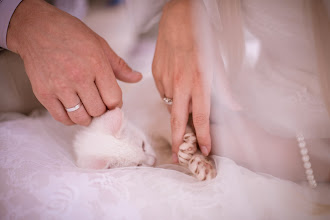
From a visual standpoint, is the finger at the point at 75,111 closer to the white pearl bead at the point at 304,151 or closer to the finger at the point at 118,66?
the finger at the point at 118,66

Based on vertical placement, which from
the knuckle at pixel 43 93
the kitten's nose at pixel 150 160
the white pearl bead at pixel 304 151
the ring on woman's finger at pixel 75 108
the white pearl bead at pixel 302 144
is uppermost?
the knuckle at pixel 43 93

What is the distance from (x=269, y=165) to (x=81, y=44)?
2.12 feet

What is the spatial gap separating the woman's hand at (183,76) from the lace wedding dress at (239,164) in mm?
84

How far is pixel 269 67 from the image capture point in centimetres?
71

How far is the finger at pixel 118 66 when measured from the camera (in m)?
0.74

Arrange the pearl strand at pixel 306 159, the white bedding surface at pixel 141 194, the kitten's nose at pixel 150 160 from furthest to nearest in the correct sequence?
1. the kitten's nose at pixel 150 160
2. the pearl strand at pixel 306 159
3. the white bedding surface at pixel 141 194

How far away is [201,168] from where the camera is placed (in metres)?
0.61

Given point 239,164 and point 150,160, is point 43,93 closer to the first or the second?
point 150,160

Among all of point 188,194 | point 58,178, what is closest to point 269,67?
point 188,194

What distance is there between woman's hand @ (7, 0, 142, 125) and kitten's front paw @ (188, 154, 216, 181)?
Answer: 1.02ft

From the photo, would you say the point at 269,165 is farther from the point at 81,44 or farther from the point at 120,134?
the point at 81,44

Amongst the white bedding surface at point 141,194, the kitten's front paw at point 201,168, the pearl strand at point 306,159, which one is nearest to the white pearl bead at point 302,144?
the pearl strand at point 306,159

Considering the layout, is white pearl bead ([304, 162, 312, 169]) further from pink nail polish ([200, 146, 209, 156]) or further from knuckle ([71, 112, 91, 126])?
knuckle ([71, 112, 91, 126])

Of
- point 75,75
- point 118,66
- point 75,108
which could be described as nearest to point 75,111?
point 75,108
